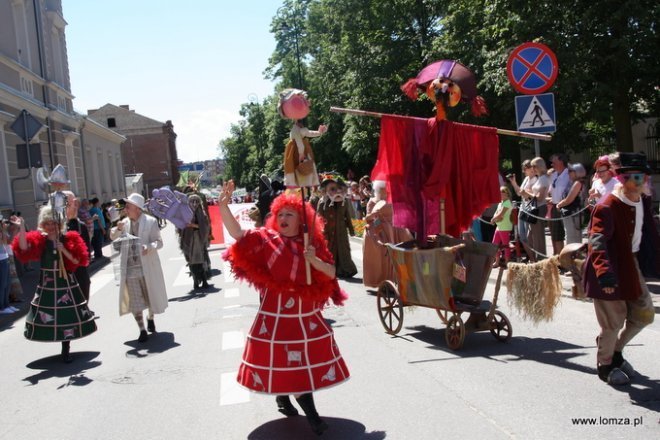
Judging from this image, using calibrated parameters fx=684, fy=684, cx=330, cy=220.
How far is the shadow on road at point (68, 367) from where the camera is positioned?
7.16 metres

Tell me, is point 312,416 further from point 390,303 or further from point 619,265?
point 390,303

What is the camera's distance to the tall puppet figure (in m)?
5.05

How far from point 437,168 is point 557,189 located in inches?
187

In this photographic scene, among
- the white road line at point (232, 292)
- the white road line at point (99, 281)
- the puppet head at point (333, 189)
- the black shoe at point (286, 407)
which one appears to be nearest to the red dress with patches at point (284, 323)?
the black shoe at point (286, 407)

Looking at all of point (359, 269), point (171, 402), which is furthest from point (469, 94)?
point (359, 269)

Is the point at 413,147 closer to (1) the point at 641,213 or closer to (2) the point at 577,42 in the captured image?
(1) the point at 641,213

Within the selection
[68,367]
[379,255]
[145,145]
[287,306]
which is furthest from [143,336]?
[145,145]

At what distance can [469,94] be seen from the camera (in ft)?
24.5

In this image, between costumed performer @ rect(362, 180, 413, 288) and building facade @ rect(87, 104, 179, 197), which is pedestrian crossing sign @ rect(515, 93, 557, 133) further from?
building facade @ rect(87, 104, 179, 197)

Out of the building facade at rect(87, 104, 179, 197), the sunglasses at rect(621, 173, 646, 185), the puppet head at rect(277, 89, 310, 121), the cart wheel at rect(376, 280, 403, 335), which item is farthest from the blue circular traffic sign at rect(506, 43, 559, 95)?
the building facade at rect(87, 104, 179, 197)

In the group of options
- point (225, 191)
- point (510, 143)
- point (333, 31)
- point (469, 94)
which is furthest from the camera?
point (333, 31)

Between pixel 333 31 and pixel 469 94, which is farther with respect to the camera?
pixel 333 31

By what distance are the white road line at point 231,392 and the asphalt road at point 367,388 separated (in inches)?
0.7

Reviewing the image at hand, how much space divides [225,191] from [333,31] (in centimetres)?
→ 3333
